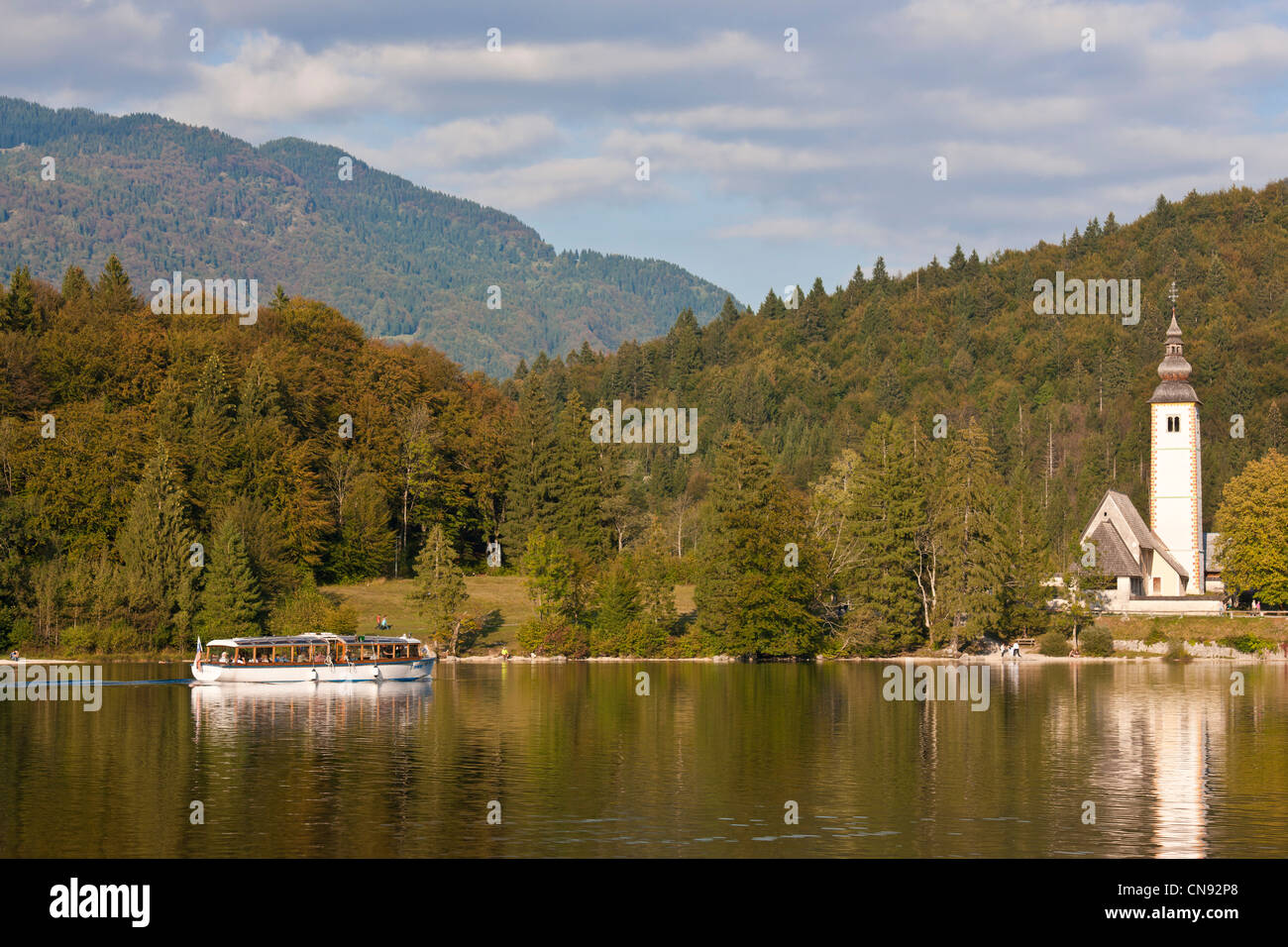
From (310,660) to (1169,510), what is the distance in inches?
2878

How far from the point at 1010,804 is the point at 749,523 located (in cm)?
5837

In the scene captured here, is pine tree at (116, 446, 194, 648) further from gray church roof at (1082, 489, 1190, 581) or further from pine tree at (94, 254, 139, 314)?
gray church roof at (1082, 489, 1190, 581)

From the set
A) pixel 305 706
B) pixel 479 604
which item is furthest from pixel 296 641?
pixel 479 604

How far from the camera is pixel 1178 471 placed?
115375 mm

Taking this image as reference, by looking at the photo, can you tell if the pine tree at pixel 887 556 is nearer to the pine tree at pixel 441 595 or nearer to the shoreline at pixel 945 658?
the shoreline at pixel 945 658

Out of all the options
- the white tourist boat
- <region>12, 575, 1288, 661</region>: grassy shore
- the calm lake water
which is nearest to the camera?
the calm lake water

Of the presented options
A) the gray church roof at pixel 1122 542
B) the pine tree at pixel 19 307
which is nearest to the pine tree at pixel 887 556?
the gray church roof at pixel 1122 542

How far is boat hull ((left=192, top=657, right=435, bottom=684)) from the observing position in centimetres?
7788

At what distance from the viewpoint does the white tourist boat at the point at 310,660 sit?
253 feet

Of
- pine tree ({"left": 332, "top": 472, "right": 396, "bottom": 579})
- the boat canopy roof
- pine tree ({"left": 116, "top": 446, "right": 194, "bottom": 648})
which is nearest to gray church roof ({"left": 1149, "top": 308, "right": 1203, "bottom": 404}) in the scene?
pine tree ({"left": 332, "top": 472, "right": 396, "bottom": 579})

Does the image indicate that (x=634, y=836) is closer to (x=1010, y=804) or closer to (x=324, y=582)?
(x=1010, y=804)

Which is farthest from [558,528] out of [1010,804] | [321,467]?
[1010,804]

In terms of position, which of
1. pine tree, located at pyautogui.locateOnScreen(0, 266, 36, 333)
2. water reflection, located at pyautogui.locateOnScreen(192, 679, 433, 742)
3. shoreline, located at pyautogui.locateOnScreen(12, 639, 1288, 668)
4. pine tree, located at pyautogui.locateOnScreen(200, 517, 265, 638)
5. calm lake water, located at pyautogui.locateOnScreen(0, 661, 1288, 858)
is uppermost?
pine tree, located at pyautogui.locateOnScreen(0, 266, 36, 333)

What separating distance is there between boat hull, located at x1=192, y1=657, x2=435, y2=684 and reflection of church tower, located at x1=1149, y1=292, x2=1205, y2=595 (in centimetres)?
6681
